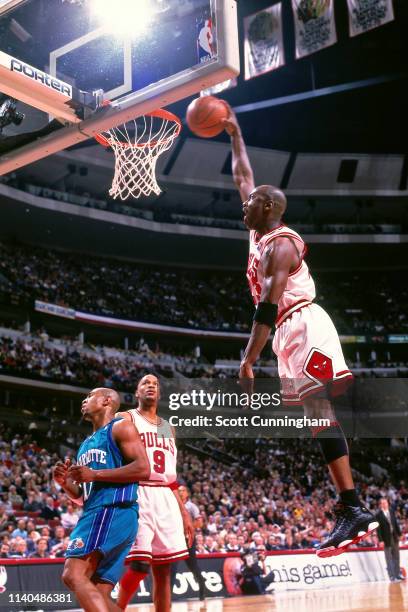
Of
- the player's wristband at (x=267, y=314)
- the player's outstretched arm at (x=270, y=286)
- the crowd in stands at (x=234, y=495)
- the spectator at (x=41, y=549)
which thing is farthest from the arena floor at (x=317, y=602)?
the player's wristband at (x=267, y=314)

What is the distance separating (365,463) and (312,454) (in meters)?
2.63

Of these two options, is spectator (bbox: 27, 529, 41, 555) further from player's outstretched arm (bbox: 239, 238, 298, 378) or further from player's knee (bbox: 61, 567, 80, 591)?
player's outstretched arm (bbox: 239, 238, 298, 378)

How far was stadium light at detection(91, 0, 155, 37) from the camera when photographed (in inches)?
237

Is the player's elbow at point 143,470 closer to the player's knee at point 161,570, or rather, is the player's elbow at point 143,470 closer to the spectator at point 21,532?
the player's knee at point 161,570

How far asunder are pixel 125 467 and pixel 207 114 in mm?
2440

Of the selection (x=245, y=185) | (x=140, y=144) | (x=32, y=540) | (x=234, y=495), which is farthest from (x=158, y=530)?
(x=234, y=495)

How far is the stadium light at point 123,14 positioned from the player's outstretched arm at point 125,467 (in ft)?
11.6

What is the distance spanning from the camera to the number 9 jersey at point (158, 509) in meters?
5.62

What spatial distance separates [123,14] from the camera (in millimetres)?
6055

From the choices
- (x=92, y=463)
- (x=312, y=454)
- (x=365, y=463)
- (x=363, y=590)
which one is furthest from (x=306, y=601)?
(x=365, y=463)

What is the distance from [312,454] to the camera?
23.1 m

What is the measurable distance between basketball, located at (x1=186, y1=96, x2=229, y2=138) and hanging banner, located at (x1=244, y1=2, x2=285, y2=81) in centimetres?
1717

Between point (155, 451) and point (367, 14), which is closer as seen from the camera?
point (155, 451)

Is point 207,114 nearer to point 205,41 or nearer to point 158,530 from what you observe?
point 205,41
